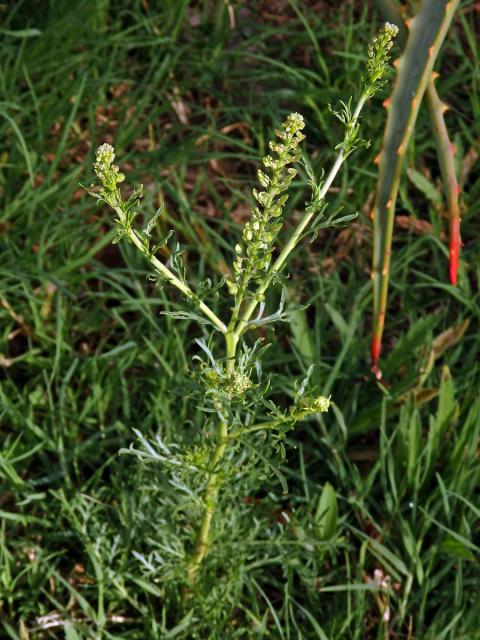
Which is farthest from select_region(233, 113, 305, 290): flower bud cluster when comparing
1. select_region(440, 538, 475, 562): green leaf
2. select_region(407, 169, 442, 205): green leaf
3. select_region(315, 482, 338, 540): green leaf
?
select_region(407, 169, 442, 205): green leaf

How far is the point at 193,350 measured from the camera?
84.0 inches

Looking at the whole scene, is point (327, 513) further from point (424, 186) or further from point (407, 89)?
point (424, 186)

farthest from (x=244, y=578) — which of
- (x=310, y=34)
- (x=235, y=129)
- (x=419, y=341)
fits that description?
(x=310, y=34)

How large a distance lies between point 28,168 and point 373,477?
3.44 ft

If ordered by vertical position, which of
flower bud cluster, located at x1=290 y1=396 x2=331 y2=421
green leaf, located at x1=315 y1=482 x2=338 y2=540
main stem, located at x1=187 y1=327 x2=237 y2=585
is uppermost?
flower bud cluster, located at x1=290 y1=396 x2=331 y2=421

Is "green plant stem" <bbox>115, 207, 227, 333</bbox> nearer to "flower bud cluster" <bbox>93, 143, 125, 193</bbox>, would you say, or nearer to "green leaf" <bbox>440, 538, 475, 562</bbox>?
"flower bud cluster" <bbox>93, 143, 125, 193</bbox>

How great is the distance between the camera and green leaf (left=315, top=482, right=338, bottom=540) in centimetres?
182

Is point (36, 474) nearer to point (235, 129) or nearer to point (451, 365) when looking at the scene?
point (451, 365)

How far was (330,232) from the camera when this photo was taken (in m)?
2.40

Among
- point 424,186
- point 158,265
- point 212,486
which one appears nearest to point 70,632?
point 212,486

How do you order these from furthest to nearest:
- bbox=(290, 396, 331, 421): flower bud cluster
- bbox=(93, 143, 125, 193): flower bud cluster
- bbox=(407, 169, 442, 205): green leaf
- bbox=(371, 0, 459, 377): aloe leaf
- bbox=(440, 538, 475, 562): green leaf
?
1. bbox=(407, 169, 442, 205): green leaf
2. bbox=(440, 538, 475, 562): green leaf
3. bbox=(371, 0, 459, 377): aloe leaf
4. bbox=(290, 396, 331, 421): flower bud cluster
5. bbox=(93, 143, 125, 193): flower bud cluster

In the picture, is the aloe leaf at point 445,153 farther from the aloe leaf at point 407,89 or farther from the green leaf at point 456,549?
the green leaf at point 456,549

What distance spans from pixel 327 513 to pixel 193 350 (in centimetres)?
52

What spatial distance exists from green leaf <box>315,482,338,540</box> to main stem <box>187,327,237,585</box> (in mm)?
253
